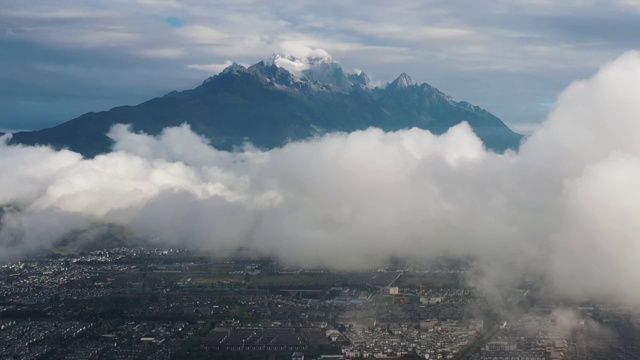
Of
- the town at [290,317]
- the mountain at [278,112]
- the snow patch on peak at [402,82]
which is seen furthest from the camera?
the snow patch on peak at [402,82]

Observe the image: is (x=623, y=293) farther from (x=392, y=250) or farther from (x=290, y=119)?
(x=290, y=119)

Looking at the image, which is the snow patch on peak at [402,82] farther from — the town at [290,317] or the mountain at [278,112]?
the town at [290,317]

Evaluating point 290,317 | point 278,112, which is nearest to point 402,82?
point 278,112

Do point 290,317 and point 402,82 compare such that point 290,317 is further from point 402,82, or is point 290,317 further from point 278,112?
point 402,82

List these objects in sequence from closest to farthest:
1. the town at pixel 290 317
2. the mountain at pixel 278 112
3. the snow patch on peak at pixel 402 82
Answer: the town at pixel 290 317 < the mountain at pixel 278 112 < the snow patch on peak at pixel 402 82

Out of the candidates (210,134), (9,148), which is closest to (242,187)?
(9,148)

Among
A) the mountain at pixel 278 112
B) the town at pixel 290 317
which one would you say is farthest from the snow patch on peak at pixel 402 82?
the town at pixel 290 317
